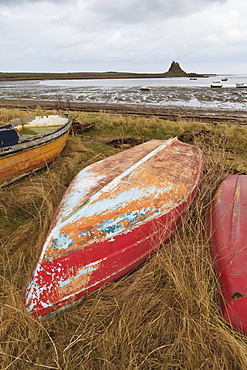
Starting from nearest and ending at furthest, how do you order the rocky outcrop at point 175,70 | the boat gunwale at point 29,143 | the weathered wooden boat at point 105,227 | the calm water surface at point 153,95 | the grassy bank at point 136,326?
the grassy bank at point 136,326, the weathered wooden boat at point 105,227, the boat gunwale at point 29,143, the calm water surface at point 153,95, the rocky outcrop at point 175,70

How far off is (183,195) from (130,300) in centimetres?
141

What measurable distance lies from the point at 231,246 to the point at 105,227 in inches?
47.5

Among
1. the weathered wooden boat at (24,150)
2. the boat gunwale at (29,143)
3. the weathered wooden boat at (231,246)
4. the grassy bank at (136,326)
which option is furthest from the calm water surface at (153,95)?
the grassy bank at (136,326)

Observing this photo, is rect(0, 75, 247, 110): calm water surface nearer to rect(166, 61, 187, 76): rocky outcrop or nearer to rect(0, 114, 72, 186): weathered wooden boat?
rect(0, 114, 72, 186): weathered wooden boat

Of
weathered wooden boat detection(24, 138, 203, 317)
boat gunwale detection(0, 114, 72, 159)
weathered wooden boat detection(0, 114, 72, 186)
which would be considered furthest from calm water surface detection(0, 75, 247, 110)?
weathered wooden boat detection(24, 138, 203, 317)

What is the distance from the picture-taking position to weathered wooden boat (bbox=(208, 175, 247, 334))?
65.6 inches

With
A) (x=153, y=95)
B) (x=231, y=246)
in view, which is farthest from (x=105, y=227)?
(x=153, y=95)

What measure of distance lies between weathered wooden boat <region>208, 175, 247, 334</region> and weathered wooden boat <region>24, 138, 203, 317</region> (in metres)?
0.42

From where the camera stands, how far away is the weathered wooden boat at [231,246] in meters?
1.67

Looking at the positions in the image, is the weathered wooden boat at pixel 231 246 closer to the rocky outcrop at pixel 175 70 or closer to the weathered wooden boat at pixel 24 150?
the weathered wooden boat at pixel 24 150

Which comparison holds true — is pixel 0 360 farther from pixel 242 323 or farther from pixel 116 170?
pixel 116 170

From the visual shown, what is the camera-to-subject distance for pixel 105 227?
6.88ft

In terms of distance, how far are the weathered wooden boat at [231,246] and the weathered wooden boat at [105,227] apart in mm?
421

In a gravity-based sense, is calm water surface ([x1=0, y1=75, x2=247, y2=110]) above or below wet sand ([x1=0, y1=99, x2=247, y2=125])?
above
